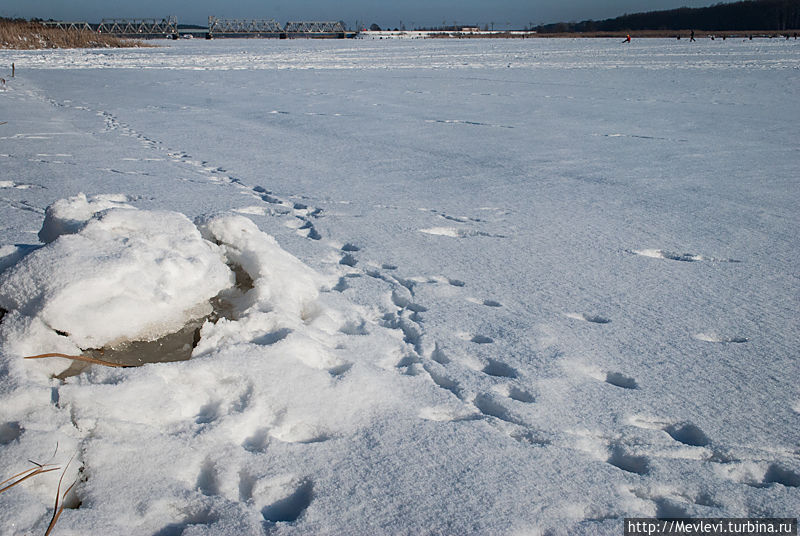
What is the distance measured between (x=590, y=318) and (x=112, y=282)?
1.55m

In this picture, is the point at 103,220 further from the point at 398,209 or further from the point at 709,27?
the point at 709,27

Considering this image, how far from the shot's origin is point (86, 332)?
148cm

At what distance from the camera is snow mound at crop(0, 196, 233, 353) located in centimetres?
147

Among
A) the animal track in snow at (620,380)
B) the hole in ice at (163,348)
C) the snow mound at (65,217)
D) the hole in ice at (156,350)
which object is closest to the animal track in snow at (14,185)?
the snow mound at (65,217)

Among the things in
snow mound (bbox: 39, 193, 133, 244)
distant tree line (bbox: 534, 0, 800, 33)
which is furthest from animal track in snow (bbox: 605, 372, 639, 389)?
distant tree line (bbox: 534, 0, 800, 33)

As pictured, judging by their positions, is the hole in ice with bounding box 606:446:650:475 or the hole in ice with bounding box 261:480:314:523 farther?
the hole in ice with bounding box 606:446:650:475

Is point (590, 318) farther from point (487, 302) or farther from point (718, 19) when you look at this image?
point (718, 19)

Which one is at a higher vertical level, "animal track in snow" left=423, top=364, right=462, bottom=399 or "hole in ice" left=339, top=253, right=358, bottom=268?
"hole in ice" left=339, top=253, right=358, bottom=268

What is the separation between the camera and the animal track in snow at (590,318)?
1992 millimetres

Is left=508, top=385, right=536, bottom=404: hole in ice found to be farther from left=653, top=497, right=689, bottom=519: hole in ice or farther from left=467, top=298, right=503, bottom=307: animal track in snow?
left=467, top=298, right=503, bottom=307: animal track in snow

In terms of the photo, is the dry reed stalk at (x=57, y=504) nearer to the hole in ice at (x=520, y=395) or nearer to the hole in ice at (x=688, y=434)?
the hole in ice at (x=520, y=395)

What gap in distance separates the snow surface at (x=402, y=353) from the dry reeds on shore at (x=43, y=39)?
26.6m

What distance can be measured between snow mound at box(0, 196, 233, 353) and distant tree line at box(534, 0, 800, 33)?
95829 mm

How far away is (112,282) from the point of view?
154 centimetres
